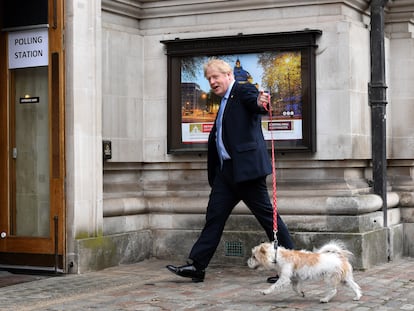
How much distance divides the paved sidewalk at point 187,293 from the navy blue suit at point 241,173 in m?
0.45

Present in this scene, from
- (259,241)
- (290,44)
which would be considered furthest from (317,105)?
(259,241)

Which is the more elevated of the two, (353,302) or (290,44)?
(290,44)

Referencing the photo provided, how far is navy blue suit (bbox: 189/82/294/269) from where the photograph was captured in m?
7.12

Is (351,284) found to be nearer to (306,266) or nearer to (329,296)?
(329,296)

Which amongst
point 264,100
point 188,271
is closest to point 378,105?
point 264,100

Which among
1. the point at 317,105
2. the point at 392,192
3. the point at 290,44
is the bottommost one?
the point at 392,192

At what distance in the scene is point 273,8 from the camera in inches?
346

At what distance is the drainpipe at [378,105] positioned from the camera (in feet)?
29.2

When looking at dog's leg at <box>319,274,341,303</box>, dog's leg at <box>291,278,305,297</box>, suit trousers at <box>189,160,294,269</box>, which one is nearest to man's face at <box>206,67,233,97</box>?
suit trousers at <box>189,160,294,269</box>

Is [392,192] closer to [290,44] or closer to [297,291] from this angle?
[290,44]

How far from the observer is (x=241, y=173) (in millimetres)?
7094

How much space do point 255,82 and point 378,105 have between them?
141 centimetres

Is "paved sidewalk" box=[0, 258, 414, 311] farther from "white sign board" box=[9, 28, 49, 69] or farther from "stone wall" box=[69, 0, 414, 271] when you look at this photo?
"white sign board" box=[9, 28, 49, 69]

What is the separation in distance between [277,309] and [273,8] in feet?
12.8
